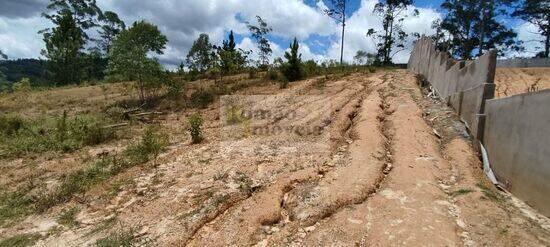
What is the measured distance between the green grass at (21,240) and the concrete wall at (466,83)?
615 centimetres

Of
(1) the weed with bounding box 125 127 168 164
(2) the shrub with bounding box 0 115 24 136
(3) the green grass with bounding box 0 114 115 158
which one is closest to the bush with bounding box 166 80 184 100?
(3) the green grass with bounding box 0 114 115 158

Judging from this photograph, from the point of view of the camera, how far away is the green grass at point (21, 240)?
4.19 m

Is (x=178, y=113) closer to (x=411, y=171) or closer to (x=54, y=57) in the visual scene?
(x=411, y=171)

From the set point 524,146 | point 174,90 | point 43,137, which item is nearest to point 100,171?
point 43,137

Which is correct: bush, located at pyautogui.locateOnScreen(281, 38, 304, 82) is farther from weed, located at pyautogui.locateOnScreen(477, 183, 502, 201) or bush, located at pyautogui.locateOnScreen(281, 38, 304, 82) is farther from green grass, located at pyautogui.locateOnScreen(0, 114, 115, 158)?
weed, located at pyautogui.locateOnScreen(477, 183, 502, 201)

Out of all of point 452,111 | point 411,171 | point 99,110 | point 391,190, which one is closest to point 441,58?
point 452,111

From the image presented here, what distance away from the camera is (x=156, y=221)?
4.39 metres

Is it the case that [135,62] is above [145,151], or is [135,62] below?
above

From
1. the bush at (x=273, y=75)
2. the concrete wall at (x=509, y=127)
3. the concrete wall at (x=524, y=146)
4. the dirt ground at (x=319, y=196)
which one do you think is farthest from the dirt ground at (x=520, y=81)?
the bush at (x=273, y=75)

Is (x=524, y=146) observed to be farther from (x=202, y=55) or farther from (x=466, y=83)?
(x=202, y=55)

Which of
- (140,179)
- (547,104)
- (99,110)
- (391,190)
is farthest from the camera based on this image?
(99,110)

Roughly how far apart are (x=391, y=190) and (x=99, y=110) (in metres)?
10.5

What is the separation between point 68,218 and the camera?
472 cm

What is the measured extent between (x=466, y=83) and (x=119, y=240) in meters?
6.25
